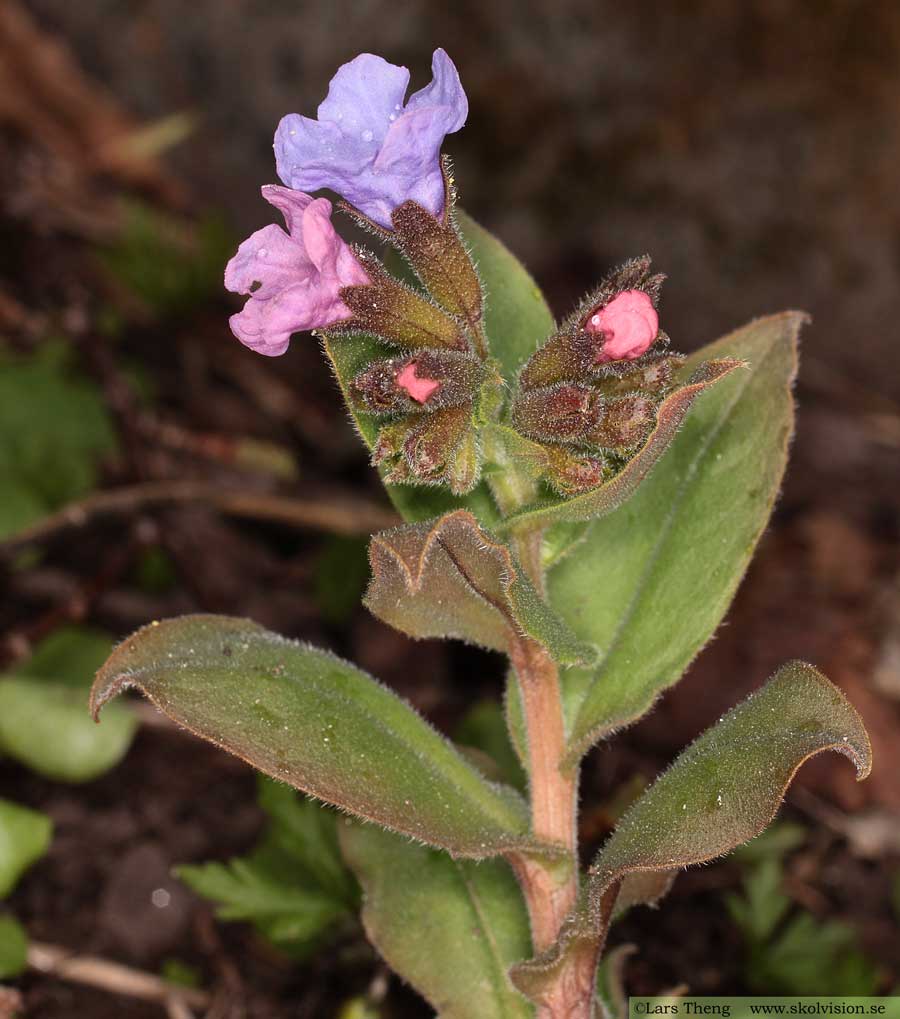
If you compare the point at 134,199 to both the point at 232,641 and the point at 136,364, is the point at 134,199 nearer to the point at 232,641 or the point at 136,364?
the point at 136,364

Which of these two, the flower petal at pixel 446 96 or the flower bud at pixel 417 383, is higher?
the flower petal at pixel 446 96

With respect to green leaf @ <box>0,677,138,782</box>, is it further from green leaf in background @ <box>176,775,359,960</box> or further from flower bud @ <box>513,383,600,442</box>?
flower bud @ <box>513,383,600,442</box>

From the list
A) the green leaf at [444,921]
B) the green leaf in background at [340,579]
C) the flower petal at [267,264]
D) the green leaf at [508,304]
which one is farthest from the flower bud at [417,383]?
the green leaf in background at [340,579]

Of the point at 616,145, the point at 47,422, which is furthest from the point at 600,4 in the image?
the point at 47,422

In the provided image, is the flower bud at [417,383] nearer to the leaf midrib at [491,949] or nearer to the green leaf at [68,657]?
the leaf midrib at [491,949]

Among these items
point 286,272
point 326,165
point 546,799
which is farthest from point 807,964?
point 326,165

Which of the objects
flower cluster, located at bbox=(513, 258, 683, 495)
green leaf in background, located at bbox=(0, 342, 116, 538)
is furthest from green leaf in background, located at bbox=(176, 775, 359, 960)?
green leaf in background, located at bbox=(0, 342, 116, 538)

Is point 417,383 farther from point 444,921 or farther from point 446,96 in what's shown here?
point 444,921

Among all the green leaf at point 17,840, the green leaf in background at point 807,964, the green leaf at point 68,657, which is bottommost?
the green leaf in background at point 807,964
